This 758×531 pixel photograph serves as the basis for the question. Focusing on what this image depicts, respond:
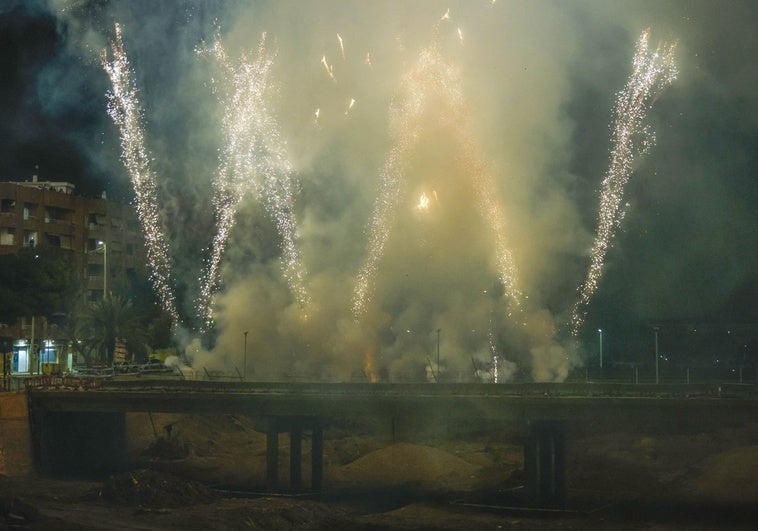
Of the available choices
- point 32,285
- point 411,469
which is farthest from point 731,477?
point 32,285

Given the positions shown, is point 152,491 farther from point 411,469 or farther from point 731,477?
point 731,477

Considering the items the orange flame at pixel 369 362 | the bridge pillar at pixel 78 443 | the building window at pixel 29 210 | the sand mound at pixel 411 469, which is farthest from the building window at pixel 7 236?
the sand mound at pixel 411 469

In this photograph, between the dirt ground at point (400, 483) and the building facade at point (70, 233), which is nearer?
the dirt ground at point (400, 483)

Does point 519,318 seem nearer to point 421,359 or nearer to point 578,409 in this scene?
point 421,359

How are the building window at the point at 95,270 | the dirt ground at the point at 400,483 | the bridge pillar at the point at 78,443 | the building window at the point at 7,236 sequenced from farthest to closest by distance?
the building window at the point at 95,270, the building window at the point at 7,236, the bridge pillar at the point at 78,443, the dirt ground at the point at 400,483

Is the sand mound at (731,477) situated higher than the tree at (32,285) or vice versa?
the tree at (32,285)

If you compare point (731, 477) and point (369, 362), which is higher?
point (369, 362)

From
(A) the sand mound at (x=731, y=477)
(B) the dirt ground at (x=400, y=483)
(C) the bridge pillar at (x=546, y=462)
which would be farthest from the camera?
(A) the sand mound at (x=731, y=477)

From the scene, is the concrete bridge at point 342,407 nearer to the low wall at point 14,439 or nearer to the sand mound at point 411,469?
the low wall at point 14,439
